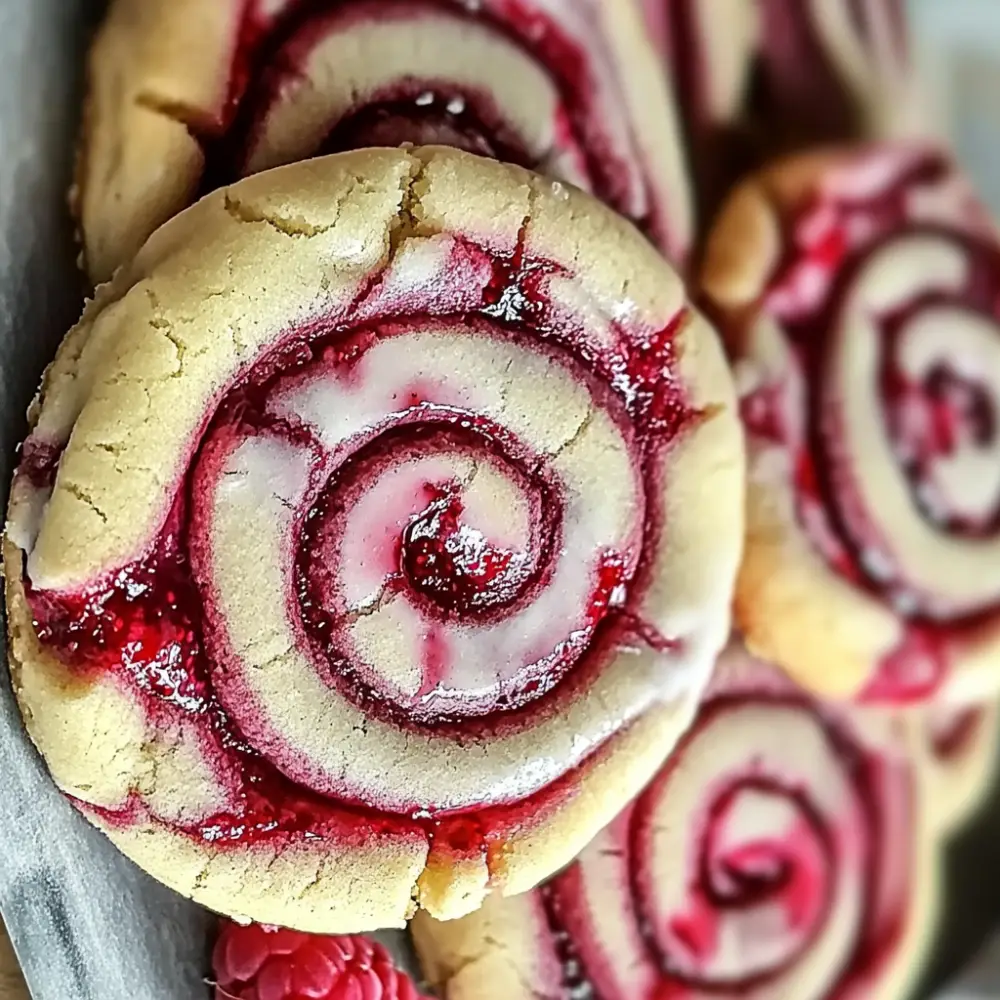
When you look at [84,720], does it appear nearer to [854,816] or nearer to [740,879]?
[740,879]

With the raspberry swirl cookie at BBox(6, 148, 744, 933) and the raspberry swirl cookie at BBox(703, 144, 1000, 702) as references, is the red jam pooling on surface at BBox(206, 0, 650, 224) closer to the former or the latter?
the raspberry swirl cookie at BBox(6, 148, 744, 933)

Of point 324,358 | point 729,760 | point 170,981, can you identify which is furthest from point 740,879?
point 324,358

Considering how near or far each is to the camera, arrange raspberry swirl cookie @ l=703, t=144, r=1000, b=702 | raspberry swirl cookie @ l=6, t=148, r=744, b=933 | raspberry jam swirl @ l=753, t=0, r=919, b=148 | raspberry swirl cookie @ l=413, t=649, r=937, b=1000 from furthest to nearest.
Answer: raspberry jam swirl @ l=753, t=0, r=919, b=148, raspberry swirl cookie @ l=703, t=144, r=1000, b=702, raspberry swirl cookie @ l=413, t=649, r=937, b=1000, raspberry swirl cookie @ l=6, t=148, r=744, b=933

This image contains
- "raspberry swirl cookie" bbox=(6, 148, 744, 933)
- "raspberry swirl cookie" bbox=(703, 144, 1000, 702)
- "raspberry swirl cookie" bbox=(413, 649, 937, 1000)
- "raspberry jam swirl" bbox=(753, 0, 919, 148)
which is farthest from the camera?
"raspberry jam swirl" bbox=(753, 0, 919, 148)

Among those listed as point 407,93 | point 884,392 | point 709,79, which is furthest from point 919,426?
point 407,93

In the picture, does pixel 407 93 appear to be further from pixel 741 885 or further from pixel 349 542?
pixel 741 885

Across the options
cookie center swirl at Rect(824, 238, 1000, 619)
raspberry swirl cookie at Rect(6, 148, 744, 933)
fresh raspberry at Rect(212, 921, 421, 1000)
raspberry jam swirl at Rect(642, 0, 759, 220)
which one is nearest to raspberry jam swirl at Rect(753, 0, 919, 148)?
raspberry jam swirl at Rect(642, 0, 759, 220)
